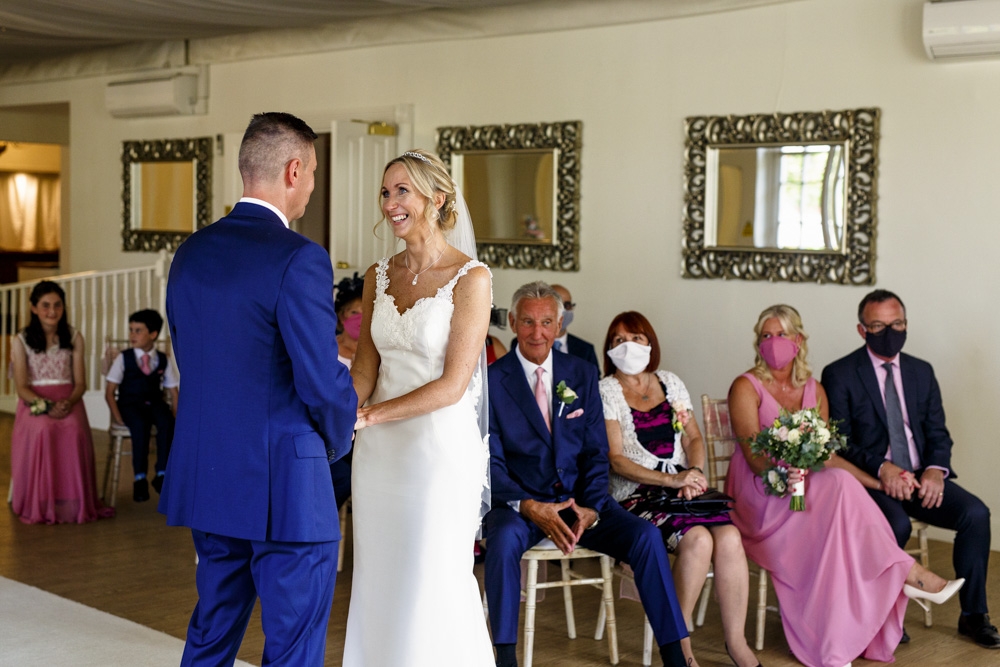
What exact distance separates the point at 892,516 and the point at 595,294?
3211 mm

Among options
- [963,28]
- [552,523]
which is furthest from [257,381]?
[963,28]

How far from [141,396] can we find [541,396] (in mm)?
3482

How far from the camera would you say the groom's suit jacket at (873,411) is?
533 cm

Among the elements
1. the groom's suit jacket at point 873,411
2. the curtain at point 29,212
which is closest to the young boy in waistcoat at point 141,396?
the groom's suit jacket at point 873,411

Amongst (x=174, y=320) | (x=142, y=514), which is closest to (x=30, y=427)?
(x=142, y=514)

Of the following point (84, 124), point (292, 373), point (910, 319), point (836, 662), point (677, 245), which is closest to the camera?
point (292, 373)

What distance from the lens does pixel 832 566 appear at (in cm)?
462

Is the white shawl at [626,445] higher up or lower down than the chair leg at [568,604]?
higher up

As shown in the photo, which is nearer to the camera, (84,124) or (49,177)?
(84,124)

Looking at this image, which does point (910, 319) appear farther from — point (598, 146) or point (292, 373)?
point (292, 373)

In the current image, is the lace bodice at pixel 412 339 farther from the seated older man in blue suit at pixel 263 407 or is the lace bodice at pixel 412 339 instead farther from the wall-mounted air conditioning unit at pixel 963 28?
the wall-mounted air conditioning unit at pixel 963 28

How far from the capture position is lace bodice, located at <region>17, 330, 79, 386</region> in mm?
6828

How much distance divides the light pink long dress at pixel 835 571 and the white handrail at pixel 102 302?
6.33 metres

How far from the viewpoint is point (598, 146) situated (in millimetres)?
7828
